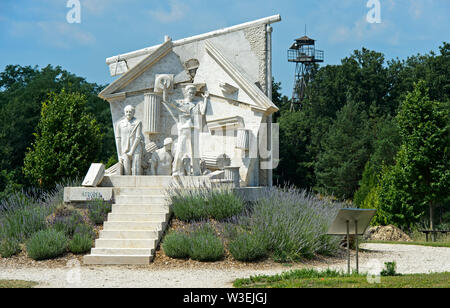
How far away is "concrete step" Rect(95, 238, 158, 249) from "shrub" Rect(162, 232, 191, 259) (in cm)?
41

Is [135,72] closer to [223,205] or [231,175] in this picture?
[231,175]

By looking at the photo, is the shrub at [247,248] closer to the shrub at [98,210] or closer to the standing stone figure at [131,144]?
the shrub at [98,210]

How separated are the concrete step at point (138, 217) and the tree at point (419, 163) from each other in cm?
1073

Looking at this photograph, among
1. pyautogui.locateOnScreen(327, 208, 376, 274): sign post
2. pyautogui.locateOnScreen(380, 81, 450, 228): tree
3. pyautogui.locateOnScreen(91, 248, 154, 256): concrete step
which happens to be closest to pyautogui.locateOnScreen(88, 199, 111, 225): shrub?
pyautogui.locateOnScreen(91, 248, 154, 256): concrete step

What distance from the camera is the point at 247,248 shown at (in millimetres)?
8719

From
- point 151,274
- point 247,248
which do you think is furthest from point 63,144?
point 151,274

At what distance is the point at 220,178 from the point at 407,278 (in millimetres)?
6090

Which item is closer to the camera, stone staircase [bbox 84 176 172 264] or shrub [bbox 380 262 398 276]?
shrub [bbox 380 262 398 276]

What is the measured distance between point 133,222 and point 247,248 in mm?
2621

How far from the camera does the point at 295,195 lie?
35.4ft

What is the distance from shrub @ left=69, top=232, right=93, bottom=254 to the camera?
944cm

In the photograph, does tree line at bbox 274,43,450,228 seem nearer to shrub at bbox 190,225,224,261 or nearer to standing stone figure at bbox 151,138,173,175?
standing stone figure at bbox 151,138,173,175

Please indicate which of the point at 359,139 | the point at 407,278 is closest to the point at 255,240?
the point at 407,278
